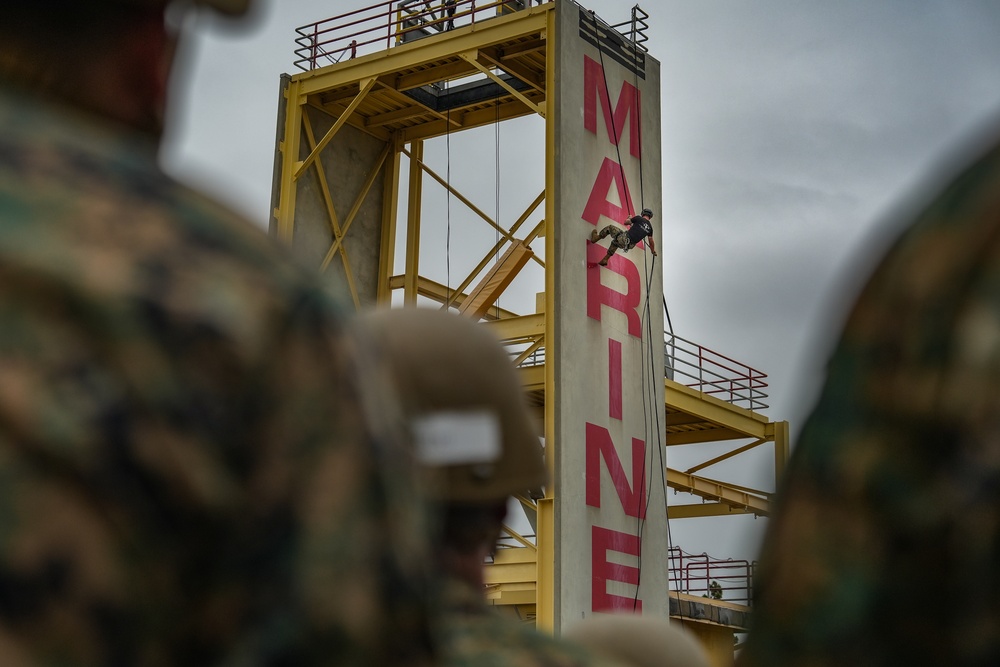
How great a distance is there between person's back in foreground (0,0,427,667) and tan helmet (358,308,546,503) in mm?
1274

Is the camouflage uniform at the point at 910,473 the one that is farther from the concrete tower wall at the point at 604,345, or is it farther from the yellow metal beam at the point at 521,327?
the yellow metal beam at the point at 521,327

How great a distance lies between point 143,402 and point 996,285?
716mm

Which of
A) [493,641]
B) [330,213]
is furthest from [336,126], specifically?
[493,641]

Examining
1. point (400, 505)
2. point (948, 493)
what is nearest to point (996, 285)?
point (948, 493)

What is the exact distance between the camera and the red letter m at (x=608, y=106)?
22.3 m

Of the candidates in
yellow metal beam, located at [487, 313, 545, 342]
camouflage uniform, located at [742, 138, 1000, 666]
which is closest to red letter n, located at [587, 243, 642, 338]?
yellow metal beam, located at [487, 313, 545, 342]

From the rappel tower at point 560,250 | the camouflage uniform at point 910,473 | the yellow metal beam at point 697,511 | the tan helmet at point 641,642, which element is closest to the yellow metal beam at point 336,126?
the rappel tower at point 560,250

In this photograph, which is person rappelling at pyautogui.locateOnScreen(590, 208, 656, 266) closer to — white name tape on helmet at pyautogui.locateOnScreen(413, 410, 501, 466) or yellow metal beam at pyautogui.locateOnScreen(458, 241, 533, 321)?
yellow metal beam at pyautogui.locateOnScreen(458, 241, 533, 321)

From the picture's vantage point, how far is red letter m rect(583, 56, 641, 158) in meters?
22.3

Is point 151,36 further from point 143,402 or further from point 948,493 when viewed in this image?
point 948,493

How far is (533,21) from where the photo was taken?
74.2 feet

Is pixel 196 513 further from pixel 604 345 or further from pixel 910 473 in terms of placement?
pixel 604 345

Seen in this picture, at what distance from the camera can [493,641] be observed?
96.2 inches

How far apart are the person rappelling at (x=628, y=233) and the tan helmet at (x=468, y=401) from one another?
60.3 ft
